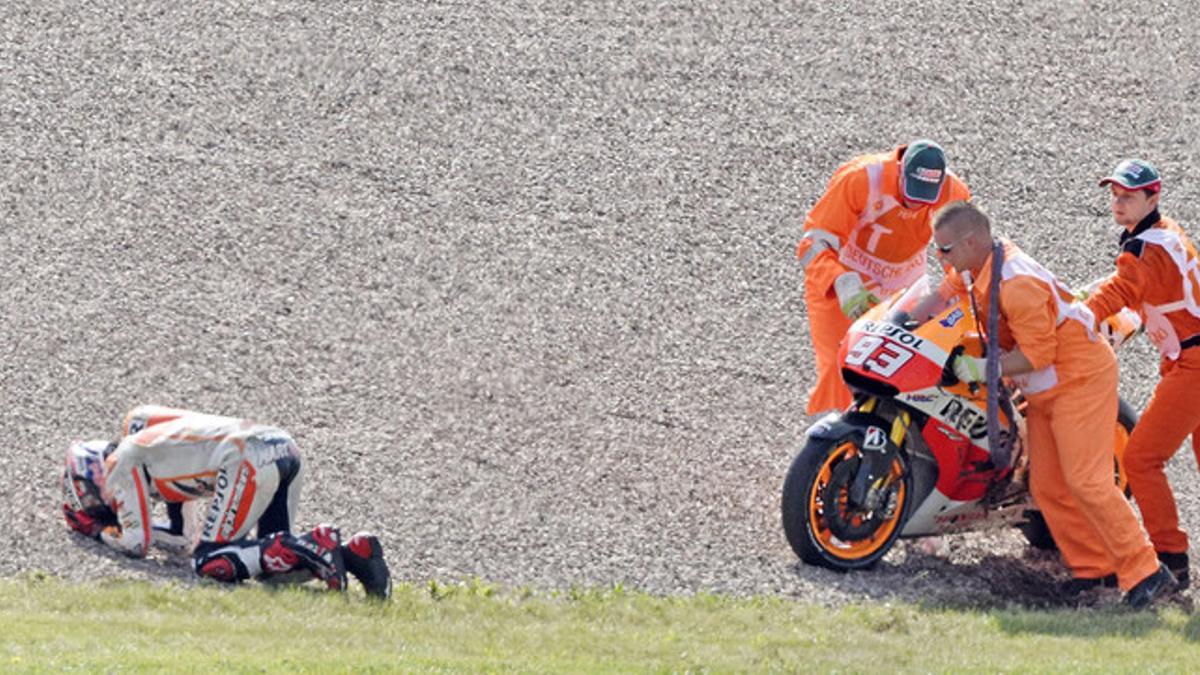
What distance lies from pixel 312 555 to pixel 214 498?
2.05ft

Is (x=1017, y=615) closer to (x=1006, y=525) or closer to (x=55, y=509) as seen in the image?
(x=1006, y=525)

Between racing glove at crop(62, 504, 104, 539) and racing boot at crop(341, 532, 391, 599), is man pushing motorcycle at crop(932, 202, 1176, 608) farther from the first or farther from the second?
racing glove at crop(62, 504, 104, 539)

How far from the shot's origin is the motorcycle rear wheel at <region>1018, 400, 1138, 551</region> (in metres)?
11.8

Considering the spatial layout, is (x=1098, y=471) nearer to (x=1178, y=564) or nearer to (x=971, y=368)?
(x=971, y=368)

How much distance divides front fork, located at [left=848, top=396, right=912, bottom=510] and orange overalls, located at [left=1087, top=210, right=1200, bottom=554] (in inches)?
47.8

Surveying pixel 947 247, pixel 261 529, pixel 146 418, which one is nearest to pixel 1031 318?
pixel 947 247

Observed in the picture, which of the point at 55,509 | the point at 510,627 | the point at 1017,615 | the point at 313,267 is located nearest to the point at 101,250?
the point at 313,267

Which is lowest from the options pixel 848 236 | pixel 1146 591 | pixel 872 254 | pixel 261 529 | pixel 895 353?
pixel 1146 591

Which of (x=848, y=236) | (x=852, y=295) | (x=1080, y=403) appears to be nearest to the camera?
(x=1080, y=403)

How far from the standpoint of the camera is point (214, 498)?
10.4 meters

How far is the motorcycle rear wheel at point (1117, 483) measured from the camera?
1177cm

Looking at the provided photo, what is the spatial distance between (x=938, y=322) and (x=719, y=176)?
595cm

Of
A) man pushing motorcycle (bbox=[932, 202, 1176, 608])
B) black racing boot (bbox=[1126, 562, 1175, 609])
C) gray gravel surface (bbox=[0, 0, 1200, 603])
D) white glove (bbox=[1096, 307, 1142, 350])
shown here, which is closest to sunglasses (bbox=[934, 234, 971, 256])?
man pushing motorcycle (bbox=[932, 202, 1176, 608])

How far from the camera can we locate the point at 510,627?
32.3 feet
